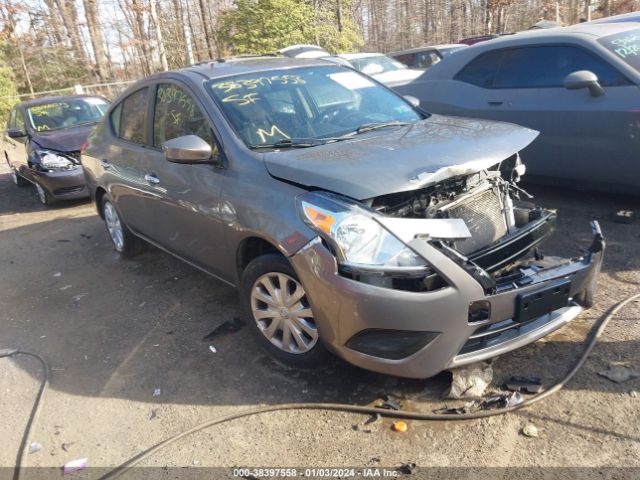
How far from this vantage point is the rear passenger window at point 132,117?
4.61 metres

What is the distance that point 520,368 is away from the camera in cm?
306

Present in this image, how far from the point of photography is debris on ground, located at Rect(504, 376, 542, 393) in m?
2.88

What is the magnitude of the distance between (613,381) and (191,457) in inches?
87.2

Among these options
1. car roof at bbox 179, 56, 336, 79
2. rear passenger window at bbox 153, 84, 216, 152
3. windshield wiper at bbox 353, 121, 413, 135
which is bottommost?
windshield wiper at bbox 353, 121, 413, 135

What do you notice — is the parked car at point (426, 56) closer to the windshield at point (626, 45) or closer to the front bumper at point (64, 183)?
the front bumper at point (64, 183)

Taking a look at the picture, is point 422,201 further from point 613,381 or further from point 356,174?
point 613,381

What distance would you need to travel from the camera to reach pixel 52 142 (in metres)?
8.35

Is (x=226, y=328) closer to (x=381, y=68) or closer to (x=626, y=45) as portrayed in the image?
(x=626, y=45)

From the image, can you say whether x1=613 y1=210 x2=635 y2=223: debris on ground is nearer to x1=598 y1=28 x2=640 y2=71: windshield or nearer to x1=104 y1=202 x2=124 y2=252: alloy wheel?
x1=598 y1=28 x2=640 y2=71: windshield

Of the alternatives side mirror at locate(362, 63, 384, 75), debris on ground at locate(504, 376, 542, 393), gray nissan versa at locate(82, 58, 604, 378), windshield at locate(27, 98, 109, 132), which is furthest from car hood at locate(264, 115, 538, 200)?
side mirror at locate(362, 63, 384, 75)

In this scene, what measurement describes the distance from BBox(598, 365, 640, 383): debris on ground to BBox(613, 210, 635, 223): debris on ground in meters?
2.31

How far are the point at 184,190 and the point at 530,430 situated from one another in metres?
2.63

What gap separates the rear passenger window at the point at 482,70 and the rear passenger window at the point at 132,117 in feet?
11.3

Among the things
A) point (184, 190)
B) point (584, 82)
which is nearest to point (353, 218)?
point (184, 190)
